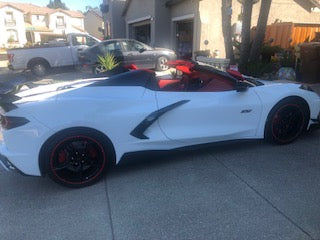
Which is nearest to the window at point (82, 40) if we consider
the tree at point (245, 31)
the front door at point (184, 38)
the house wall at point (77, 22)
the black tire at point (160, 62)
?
the black tire at point (160, 62)

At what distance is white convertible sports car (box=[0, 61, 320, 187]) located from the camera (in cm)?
309

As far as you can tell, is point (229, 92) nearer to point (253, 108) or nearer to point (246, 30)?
point (253, 108)

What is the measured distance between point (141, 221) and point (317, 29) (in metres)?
13.2

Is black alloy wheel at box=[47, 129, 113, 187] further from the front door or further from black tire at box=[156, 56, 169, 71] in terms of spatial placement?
the front door

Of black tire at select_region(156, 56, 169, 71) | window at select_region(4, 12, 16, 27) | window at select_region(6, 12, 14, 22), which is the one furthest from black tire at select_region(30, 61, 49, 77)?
window at select_region(6, 12, 14, 22)

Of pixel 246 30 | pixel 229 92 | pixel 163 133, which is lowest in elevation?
pixel 163 133

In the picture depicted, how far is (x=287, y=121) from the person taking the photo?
14.0 feet

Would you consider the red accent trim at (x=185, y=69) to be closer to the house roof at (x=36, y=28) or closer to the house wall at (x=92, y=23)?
the house roof at (x=36, y=28)

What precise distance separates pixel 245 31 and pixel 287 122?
556 centimetres

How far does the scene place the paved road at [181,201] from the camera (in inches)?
103

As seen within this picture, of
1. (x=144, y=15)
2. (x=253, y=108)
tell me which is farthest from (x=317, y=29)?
(x=253, y=108)

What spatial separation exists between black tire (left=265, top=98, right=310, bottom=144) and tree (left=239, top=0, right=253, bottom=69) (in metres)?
5.33

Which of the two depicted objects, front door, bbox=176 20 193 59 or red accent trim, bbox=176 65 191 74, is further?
front door, bbox=176 20 193 59

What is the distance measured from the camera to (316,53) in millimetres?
8547
